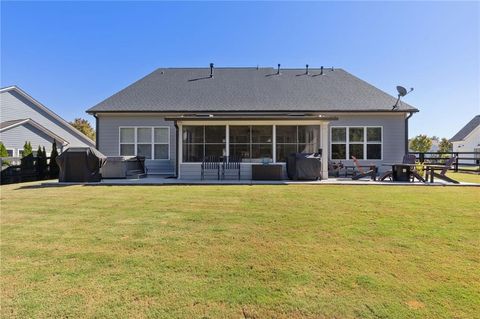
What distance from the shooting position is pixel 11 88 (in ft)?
75.4

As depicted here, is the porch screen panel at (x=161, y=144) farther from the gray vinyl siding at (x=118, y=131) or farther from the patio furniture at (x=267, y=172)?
the patio furniture at (x=267, y=172)

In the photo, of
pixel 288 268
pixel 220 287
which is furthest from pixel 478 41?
pixel 220 287

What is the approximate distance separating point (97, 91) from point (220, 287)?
3328 centimetres

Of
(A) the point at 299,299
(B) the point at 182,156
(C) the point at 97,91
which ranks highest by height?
(C) the point at 97,91

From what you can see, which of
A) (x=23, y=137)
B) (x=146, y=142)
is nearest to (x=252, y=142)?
(x=146, y=142)

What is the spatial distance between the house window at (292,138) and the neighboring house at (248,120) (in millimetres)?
47

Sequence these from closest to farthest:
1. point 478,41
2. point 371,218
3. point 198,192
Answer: point 371,218, point 198,192, point 478,41

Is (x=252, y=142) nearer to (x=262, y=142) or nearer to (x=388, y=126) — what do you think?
(x=262, y=142)

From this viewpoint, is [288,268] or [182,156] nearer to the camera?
[288,268]

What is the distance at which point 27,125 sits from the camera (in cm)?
1919

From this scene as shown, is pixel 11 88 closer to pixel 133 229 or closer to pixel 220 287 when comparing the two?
pixel 133 229

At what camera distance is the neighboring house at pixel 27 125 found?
727 inches

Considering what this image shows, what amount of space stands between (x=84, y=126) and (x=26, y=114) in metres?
22.4

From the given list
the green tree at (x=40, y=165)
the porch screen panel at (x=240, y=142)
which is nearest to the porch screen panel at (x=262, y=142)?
the porch screen panel at (x=240, y=142)
